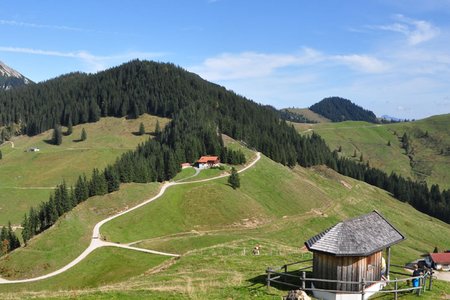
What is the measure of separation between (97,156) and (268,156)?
247 ft

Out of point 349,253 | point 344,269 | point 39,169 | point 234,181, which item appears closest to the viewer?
point 349,253

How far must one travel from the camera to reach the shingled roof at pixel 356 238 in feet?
104

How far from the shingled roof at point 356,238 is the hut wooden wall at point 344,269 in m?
0.66

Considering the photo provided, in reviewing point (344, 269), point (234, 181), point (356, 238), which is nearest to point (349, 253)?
point (344, 269)

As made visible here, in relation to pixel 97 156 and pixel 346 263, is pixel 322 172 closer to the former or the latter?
pixel 97 156

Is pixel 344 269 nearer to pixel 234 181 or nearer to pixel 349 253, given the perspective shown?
pixel 349 253

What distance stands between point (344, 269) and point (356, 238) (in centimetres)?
267

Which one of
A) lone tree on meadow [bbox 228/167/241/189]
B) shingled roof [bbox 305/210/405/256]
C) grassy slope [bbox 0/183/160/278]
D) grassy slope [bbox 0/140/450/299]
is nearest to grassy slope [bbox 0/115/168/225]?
grassy slope [bbox 0/183/160/278]

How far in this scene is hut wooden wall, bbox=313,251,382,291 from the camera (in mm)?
31688

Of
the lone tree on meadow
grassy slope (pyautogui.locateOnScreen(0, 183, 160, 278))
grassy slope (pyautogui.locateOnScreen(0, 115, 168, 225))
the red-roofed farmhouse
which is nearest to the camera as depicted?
grassy slope (pyautogui.locateOnScreen(0, 183, 160, 278))

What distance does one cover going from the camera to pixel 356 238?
1284 inches

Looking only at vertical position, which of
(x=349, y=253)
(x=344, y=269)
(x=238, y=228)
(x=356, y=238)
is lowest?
(x=238, y=228)

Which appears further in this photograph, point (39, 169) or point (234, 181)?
point (39, 169)

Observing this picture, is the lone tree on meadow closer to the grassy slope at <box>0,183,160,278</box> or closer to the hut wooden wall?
the grassy slope at <box>0,183,160,278</box>
